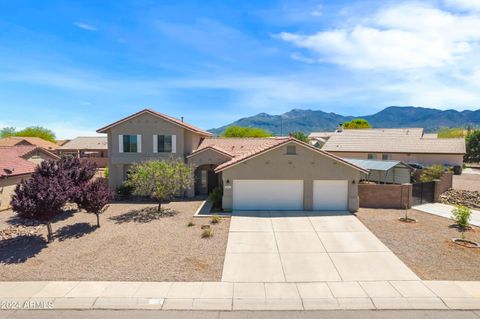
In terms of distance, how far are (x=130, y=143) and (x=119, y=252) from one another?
13.3m

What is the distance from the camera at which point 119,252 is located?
39.1 ft

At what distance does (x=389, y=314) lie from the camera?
7.86m

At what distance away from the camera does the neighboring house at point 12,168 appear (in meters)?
19.7

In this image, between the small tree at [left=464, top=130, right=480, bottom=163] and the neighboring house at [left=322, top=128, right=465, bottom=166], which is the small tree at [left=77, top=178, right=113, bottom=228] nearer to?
the neighboring house at [left=322, top=128, right=465, bottom=166]

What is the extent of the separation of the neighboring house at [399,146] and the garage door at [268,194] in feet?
89.7

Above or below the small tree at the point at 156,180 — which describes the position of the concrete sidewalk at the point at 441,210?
below

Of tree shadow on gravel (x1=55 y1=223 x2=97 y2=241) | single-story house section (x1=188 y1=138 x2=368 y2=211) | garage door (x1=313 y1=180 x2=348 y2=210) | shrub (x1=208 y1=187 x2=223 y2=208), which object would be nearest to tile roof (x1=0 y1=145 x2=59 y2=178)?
tree shadow on gravel (x1=55 y1=223 x2=97 y2=241)

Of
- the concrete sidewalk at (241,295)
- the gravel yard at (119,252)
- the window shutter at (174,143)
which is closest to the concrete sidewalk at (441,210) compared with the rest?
the concrete sidewalk at (241,295)

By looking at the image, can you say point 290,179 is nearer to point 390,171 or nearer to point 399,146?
point 390,171

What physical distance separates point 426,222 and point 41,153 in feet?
105

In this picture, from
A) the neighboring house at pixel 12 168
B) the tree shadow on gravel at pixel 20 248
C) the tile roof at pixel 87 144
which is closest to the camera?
the tree shadow on gravel at pixel 20 248

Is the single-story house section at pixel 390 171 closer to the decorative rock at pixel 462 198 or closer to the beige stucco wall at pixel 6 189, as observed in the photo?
the decorative rock at pixel 462 198

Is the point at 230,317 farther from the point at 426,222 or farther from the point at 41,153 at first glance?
the point at 41,153

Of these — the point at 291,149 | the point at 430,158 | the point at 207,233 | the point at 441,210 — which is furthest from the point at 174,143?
the point at 430,158
